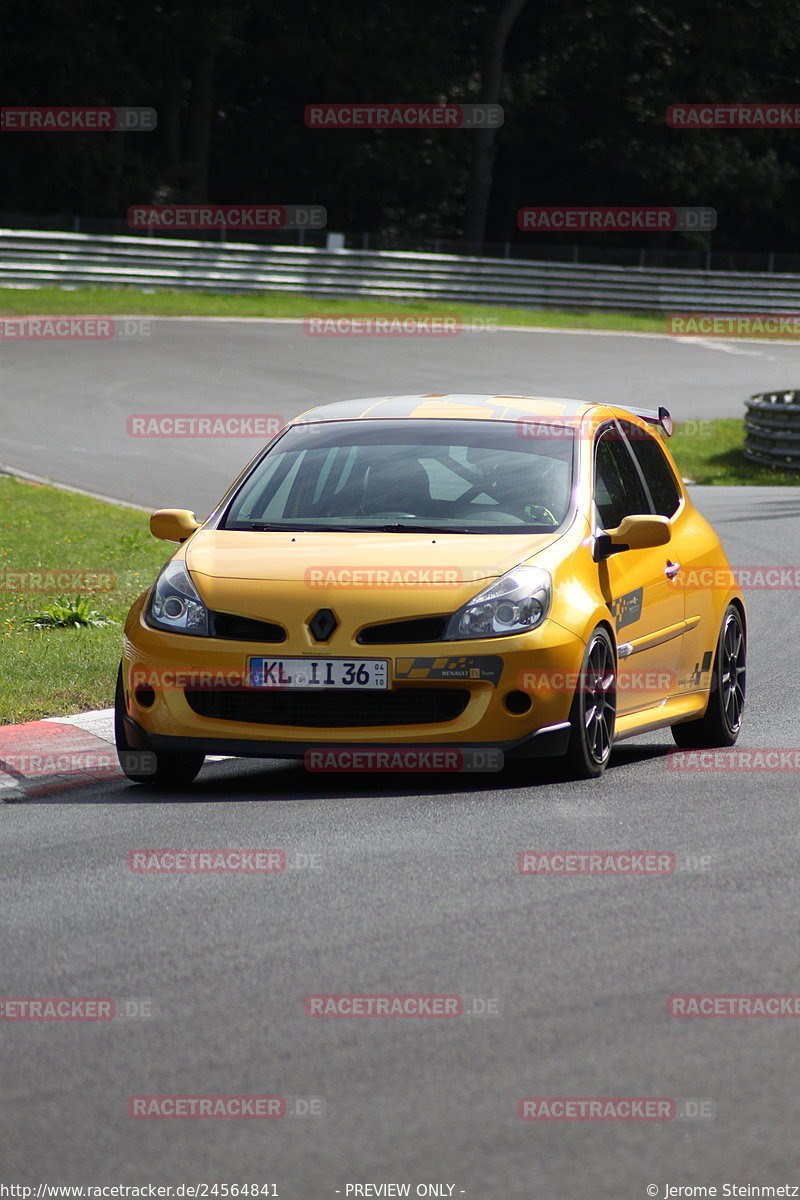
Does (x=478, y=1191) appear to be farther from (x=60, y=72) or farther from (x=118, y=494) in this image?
(x=60, y=72)

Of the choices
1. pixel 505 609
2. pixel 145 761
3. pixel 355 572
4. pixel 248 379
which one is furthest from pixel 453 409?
pixel 248 379

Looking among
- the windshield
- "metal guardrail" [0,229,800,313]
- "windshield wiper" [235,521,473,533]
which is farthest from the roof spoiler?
"metal guardrail" [0,229,800,313]

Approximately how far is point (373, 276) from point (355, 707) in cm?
3836

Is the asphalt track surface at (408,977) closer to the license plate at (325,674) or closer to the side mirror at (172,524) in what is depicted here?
the license plate at (325,674)

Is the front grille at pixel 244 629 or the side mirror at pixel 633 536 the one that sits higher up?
the side mirror at pixel 633 536

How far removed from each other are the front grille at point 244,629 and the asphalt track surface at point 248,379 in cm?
1067

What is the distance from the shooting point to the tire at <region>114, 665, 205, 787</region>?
780 cm

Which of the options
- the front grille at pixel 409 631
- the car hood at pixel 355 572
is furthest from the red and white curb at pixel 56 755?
the front grille at pixel 409 631

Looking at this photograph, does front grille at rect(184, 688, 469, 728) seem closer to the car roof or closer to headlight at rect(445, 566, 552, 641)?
headlight at rect(445, 566, 552, 641)

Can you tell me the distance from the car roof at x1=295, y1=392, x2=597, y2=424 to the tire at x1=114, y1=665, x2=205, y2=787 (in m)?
1.85

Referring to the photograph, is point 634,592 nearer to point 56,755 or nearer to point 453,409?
point 453,409

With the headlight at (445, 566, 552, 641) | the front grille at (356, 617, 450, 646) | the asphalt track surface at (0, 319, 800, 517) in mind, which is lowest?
the asphalt track surface at (0, 319, 800, 517)

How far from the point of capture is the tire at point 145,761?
7.80 meters

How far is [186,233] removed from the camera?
49.2 metres
